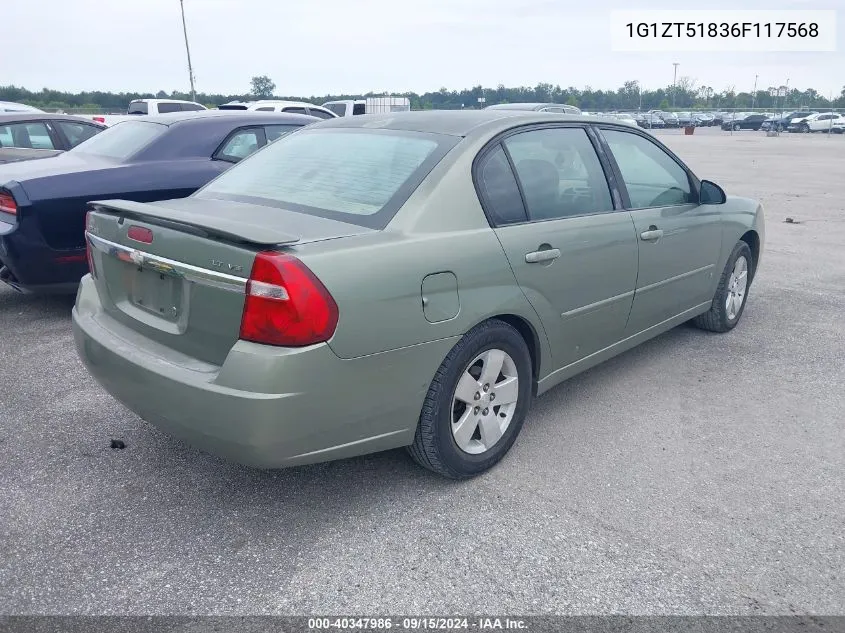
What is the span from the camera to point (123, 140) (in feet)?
20.3

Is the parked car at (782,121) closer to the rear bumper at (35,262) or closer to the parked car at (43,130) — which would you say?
the parked car at (43,130)

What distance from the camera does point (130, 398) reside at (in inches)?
116

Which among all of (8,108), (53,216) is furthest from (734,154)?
(53,216)

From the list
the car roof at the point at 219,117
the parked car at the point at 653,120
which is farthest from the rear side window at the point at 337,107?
the parked car at the point at 653,120

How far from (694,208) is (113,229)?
3454mm

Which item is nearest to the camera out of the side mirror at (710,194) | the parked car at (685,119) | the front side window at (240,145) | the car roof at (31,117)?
the side mirror at (710,194)

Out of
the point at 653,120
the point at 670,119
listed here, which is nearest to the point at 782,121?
the point at 653,120

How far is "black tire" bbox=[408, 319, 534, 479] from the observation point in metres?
2.95

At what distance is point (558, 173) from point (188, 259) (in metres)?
1.93

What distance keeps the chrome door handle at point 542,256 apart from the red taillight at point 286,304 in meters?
1.13

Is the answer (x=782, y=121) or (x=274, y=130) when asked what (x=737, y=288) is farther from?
(x=782, y=121)

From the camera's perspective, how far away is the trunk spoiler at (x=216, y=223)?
2521 mm

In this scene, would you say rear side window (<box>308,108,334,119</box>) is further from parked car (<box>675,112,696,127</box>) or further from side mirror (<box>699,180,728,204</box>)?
parked car (<box>675,112,696,127</box>)

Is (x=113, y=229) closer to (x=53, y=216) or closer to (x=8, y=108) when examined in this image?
(x=53, y=216)
